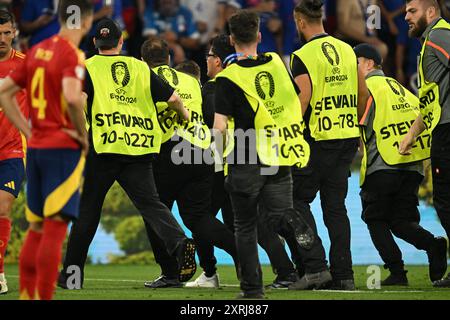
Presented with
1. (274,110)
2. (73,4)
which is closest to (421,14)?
(274,110)

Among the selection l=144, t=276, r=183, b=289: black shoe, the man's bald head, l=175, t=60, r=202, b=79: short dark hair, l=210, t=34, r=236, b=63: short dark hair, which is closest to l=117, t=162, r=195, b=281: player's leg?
l=144, t=276, r=183, b=289: black shoe

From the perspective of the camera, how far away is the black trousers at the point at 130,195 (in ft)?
30.7

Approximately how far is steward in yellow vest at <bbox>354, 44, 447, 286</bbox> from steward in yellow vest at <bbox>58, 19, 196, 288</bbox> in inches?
79.4

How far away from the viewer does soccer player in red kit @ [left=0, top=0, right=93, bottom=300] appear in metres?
6.78

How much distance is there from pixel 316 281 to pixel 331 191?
856 mm

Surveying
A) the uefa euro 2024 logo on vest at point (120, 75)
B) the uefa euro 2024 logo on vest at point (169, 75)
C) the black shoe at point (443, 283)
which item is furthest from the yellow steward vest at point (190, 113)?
the black shoe at point (443, 283)

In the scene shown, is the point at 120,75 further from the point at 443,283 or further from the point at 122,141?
the point at 443,283

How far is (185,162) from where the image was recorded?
400 inches

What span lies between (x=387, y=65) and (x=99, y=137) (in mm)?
8298

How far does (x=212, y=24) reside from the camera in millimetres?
16438

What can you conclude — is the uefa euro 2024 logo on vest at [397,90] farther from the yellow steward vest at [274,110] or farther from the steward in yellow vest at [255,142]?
the steward in yellow vest at [255,142]

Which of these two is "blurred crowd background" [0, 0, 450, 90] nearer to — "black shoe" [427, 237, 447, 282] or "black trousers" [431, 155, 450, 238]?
"black shoe" [427, 237, 447, 282]
